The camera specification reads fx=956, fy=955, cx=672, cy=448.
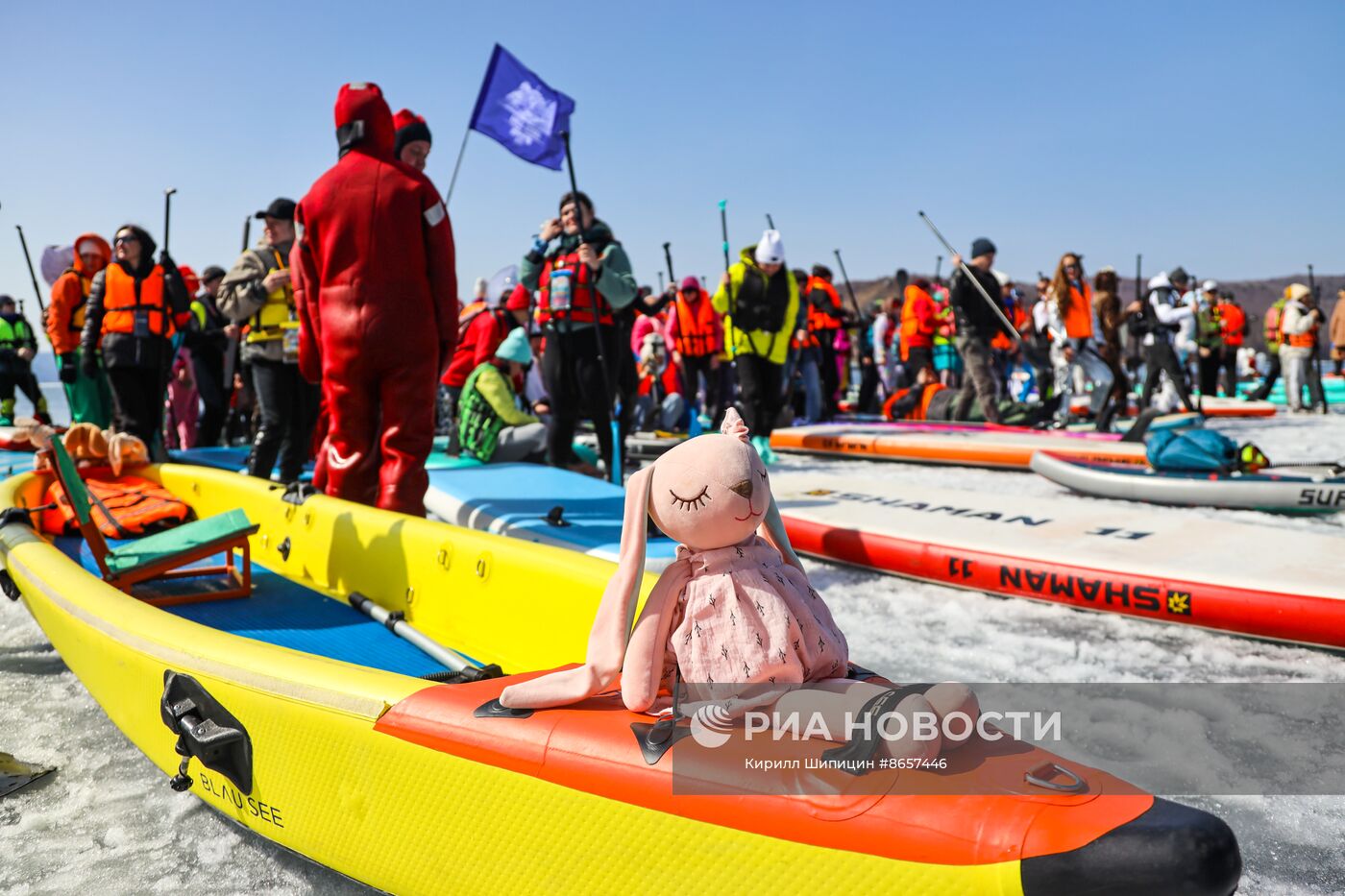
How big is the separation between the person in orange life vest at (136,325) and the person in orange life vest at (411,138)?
7.99ft

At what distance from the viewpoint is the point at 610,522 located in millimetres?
4047

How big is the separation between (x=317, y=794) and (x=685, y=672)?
745 millimetres

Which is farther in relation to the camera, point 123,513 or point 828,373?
point 828,373

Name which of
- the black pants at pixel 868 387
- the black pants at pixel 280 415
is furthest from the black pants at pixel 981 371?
the black pants at pixel 280 415

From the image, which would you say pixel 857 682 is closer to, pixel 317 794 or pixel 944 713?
pixel 944 713

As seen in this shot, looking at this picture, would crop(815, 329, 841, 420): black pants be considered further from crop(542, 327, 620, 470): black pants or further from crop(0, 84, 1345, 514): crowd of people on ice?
crop(542, 327, 620, 470): black pants

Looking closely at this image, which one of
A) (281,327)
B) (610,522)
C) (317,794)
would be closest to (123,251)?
(281,327)

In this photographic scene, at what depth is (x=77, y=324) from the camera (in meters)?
7.25

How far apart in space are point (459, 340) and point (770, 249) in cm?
227

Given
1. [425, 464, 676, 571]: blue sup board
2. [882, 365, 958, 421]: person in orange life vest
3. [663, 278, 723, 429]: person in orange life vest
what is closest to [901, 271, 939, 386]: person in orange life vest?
[882, 365, 958, 421]: person in orange life vest

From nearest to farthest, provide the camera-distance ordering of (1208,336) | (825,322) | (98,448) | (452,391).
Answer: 1. (98,448)
2. (452,391)
3. (825,322)
4. (1208,336)

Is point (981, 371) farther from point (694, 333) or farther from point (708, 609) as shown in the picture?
point (708, 609)

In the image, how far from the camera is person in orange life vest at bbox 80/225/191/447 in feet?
18.6

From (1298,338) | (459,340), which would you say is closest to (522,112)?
(459,340)
